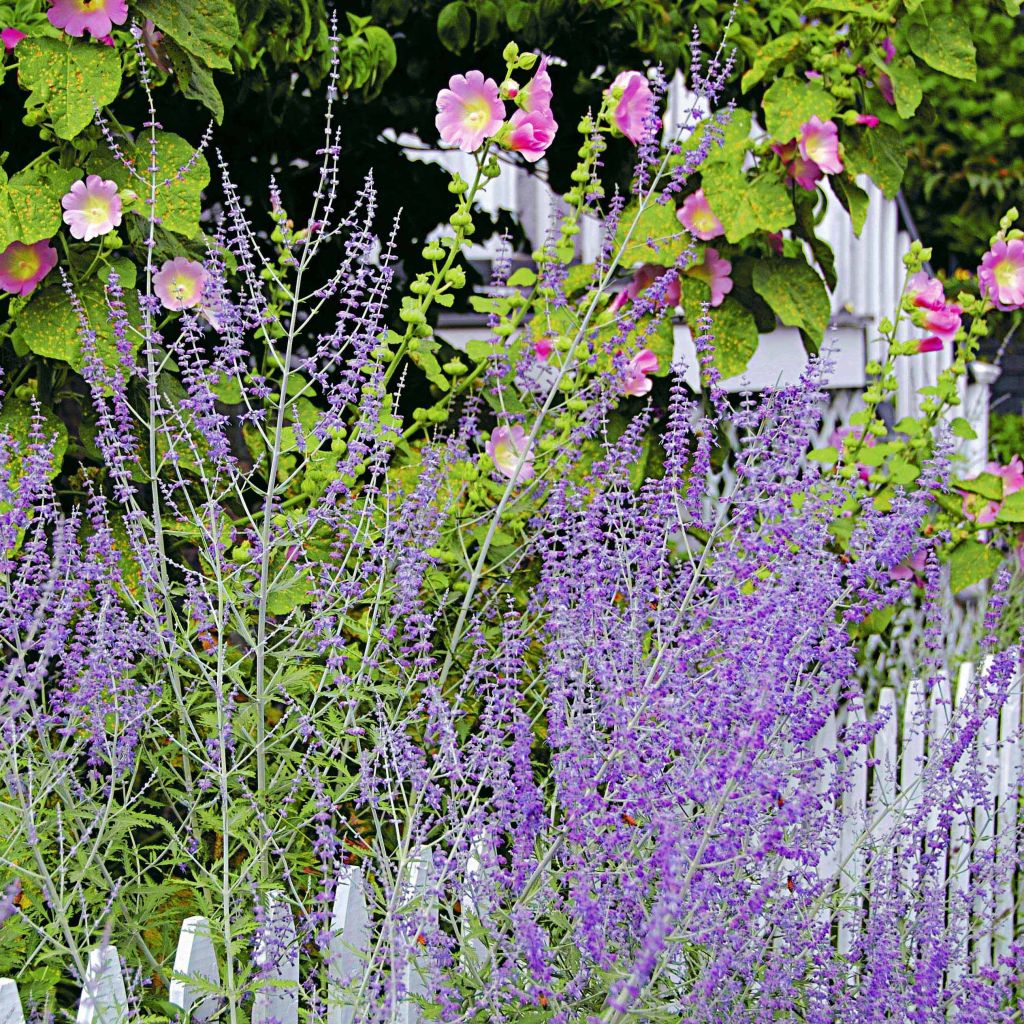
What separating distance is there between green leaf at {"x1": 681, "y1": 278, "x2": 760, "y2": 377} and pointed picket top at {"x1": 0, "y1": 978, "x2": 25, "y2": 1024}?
5.23 feet

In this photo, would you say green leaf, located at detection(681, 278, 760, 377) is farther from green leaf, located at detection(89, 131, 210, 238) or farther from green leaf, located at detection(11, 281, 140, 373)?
green leaf, located at detection(11, 281, 140, 373)

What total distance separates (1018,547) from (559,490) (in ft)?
4.99

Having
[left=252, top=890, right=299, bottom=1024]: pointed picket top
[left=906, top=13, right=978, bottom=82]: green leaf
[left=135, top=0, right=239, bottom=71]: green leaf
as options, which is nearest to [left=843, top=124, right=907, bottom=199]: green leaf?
[left=906, top=13, right=978, bottom=82]: green leaf

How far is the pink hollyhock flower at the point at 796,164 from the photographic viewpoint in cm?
259

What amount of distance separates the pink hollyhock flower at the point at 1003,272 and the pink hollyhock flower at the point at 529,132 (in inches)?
36.3

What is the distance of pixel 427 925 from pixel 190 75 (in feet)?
4.59

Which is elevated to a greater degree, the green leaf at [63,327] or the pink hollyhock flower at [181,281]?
the pink hollyhock flower at [181,281]

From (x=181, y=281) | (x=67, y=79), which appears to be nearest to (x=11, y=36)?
(x=67, y=79)

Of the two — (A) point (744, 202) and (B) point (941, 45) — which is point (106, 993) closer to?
(A) point (744, 202)

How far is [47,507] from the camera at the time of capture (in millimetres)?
1703

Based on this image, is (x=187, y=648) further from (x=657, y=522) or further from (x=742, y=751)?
(x=742, y=751)

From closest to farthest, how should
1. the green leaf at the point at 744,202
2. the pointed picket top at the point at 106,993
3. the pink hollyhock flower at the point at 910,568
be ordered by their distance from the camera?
1. the pointed picket top at the point at 106,993
2. the green leaf at the point at 744,202
3. the pink hollyhock flower at the point at 910,568

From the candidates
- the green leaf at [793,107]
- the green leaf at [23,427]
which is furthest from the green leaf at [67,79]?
the green leaf at [793,107]

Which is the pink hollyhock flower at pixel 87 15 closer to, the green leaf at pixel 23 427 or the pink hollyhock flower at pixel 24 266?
the pink hollyhock flower at pixel 24 266
